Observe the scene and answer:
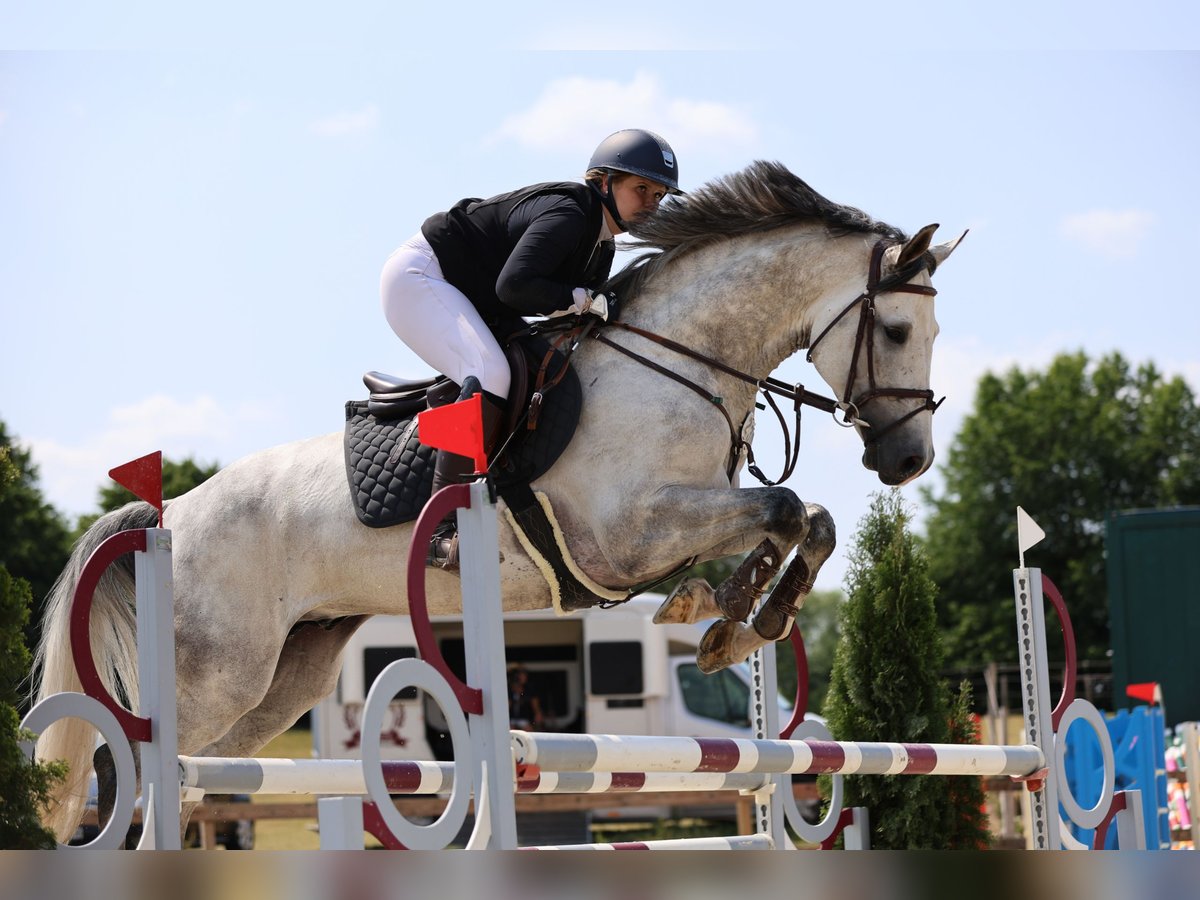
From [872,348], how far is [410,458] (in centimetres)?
138

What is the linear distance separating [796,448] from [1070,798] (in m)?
1.47

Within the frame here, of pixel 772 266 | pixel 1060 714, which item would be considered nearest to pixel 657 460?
pixel 772 266

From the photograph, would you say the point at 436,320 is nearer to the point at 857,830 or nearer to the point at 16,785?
the point at 16,785

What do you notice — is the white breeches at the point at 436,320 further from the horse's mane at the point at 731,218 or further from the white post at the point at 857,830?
the white post at the point at 857,830

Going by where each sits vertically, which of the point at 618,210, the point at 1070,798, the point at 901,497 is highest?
the point at 618,210

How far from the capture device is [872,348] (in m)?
4.05

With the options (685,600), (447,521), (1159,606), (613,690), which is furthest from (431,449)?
(1159,606)

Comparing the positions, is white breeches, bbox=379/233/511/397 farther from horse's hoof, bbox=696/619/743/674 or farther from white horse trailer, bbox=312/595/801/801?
white horse trailer, bbox=312/595/801/801

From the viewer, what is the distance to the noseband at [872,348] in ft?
13.2

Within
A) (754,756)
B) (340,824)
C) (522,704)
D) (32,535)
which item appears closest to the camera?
(340,824)

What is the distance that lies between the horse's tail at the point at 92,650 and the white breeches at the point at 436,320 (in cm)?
100

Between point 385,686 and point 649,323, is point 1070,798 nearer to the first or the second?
point 649,323

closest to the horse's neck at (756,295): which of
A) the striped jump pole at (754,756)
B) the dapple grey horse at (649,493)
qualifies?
the dapple grey horse at (649,493)

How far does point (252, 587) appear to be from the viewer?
14.3ft
